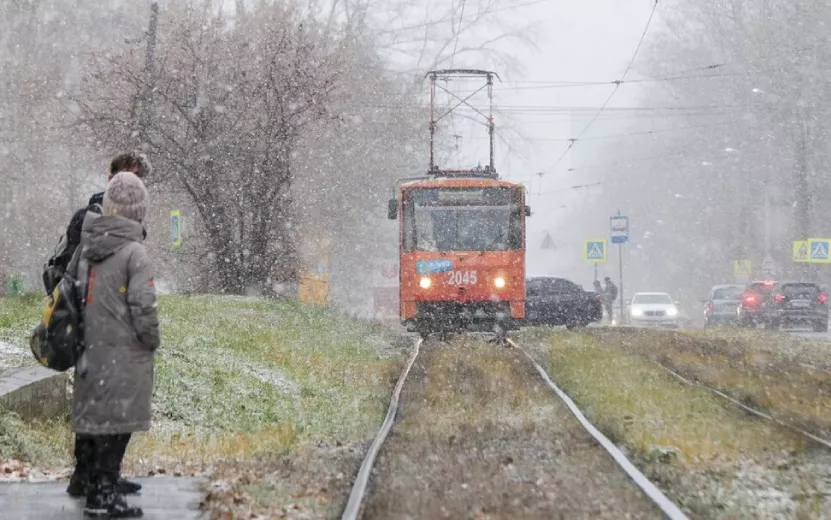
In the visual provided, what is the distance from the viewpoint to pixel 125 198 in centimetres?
609

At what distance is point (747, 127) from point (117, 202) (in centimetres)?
5835

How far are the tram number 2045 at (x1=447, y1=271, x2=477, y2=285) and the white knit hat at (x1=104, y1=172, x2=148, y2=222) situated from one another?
50.4 ft

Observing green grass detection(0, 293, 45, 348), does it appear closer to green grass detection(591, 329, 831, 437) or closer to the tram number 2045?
the tram number 2045

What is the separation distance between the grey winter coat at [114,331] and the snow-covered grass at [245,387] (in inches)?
92.6

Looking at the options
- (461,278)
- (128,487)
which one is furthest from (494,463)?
(461,278)

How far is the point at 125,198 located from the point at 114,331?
700 millimetres

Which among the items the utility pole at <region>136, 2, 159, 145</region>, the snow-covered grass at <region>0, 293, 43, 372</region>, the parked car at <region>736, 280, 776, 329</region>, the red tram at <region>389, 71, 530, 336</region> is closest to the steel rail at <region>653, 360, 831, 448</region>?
the red tram at <region>389, 71, 530, 336</region>

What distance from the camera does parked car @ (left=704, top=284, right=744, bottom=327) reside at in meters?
40.5

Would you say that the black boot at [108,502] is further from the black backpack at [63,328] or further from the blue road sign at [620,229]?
the blue road sign at [620,229]

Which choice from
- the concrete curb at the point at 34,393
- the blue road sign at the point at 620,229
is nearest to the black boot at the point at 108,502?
the concrete curb at the point at 34,393

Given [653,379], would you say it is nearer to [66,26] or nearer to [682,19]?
[66,26]

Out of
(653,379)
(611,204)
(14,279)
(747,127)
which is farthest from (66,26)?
(611,204)

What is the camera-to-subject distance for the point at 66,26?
50.9 metres

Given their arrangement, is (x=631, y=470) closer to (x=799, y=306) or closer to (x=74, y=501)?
(x=74, y=501)
